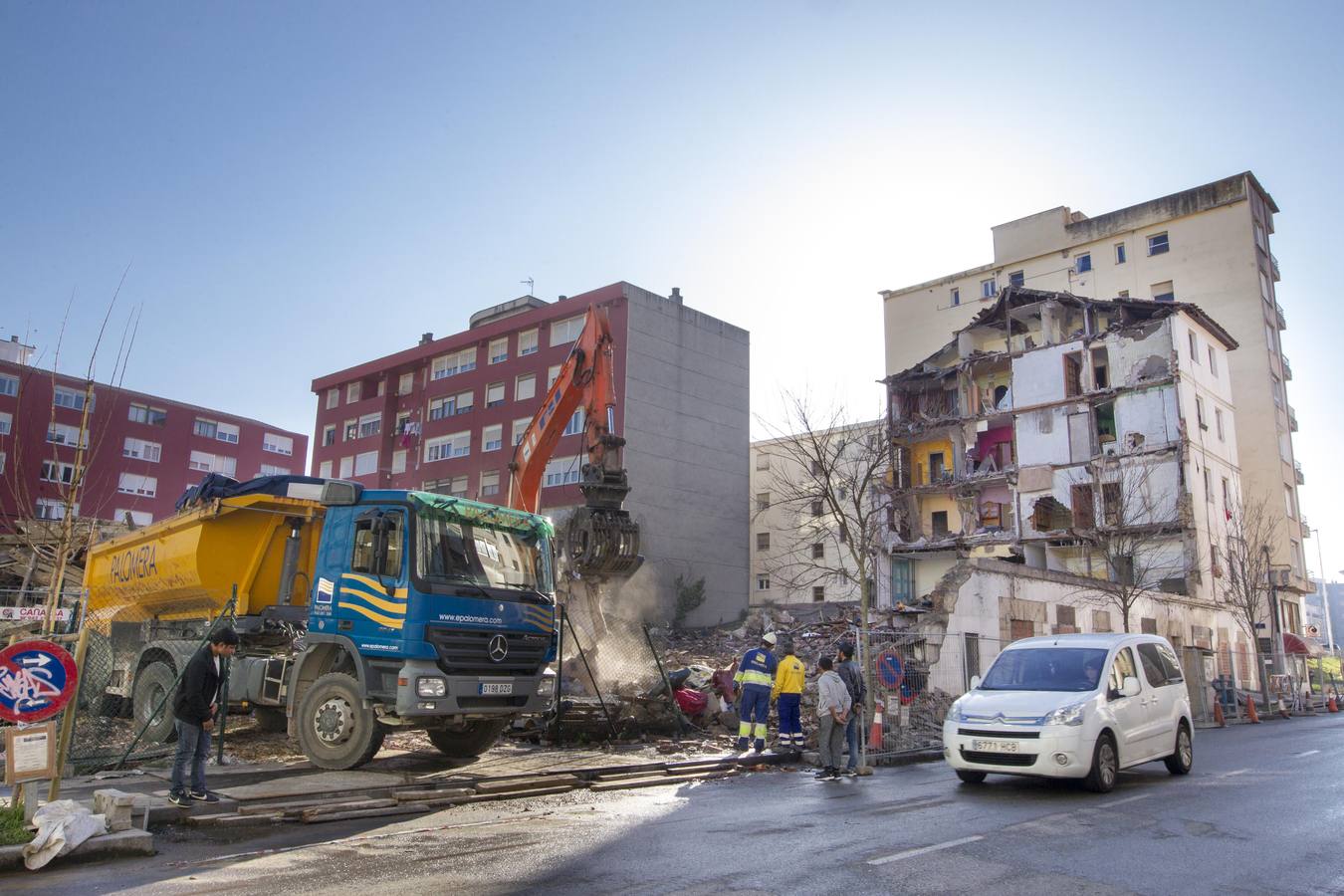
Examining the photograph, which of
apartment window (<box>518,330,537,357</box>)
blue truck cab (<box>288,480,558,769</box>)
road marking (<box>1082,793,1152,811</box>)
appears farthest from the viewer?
apartment window (<box>518,330,537,357</box>)

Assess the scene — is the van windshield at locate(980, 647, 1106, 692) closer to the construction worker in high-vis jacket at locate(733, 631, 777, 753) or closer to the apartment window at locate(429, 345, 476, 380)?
the construction worker in high-vis jacket at locate(733, 631, 777, 753)

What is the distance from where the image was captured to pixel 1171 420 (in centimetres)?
3756

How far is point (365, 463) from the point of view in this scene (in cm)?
5725

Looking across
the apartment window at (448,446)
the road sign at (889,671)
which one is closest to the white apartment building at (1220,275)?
the apartment window at (448,446)

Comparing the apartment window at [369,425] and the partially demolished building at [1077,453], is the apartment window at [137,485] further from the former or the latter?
the partially demolished building at [1077,453]

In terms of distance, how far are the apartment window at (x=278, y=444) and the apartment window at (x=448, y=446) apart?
20.0 m

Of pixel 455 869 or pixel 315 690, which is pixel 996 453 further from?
pixel 455 869

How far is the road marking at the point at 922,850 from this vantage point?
6.85m

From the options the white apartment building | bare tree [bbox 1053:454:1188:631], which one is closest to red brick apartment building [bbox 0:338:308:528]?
bare tree [bbox 1053:454:1188:631]

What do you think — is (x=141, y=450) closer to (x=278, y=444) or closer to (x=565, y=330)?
(x=278, y=444)

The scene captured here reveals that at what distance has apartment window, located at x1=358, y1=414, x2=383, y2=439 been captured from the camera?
57272mm

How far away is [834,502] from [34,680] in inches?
506

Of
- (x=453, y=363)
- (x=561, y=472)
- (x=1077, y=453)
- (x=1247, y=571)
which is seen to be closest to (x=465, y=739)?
(x=561, y=472)

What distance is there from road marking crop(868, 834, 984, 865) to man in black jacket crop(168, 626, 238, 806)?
617 centimetres
